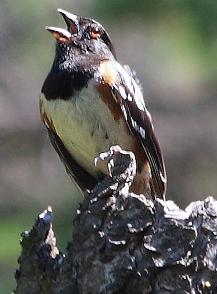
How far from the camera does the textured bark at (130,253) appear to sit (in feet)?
13.9

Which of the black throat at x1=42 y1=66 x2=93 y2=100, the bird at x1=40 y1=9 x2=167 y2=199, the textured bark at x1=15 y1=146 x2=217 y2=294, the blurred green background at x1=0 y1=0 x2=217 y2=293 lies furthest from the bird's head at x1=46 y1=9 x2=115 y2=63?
the blurred green background at x1=0 y1=0 x2=217 y2=293

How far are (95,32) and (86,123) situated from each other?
23.8 inches

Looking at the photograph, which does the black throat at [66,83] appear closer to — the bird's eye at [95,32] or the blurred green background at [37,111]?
the bird's eye at [95,32]

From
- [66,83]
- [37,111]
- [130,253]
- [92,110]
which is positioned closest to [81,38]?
[66,83]

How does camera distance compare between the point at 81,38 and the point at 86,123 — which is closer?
the point at 86,123

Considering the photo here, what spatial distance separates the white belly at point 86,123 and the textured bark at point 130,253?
54.3 inches

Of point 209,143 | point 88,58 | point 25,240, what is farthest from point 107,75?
point 209,143

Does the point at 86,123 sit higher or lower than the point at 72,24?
lower

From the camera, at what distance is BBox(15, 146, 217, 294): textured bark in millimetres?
4238

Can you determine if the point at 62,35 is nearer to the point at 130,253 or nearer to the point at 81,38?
the point at 81,38

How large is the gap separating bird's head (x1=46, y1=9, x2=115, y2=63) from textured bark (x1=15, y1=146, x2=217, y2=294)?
69.5 inches

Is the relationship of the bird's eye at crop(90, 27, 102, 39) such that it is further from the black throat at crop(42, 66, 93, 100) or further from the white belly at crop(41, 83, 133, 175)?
the white belly at crop(41, 83, 133, 175)

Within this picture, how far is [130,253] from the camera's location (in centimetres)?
428

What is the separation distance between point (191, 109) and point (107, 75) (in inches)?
169
